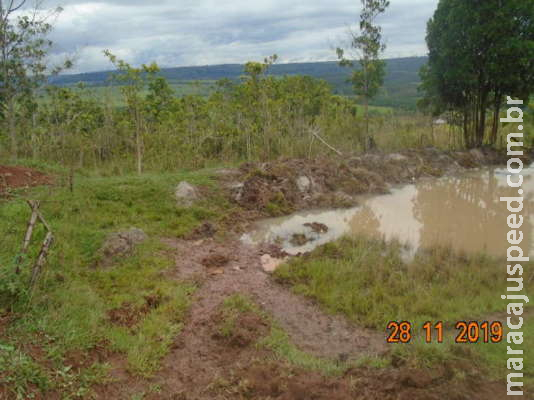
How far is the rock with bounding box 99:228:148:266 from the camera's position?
5.51 metres

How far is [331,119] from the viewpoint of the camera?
13.7 metres

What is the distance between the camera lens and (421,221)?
785cm

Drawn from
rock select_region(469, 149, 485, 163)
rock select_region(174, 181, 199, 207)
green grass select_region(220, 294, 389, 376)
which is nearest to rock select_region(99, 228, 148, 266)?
rock select_region(174, 181, 199, 207)

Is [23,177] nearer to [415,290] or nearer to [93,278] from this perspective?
[93,278]

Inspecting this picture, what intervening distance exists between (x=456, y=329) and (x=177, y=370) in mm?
2713

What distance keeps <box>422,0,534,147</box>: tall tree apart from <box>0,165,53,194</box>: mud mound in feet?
34.5

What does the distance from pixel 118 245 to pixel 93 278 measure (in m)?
0.72

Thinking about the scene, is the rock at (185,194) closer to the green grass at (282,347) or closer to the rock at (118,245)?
the rock at (118,245)

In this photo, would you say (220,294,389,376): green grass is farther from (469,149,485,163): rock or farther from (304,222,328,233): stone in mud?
(469,149,485,163): rock

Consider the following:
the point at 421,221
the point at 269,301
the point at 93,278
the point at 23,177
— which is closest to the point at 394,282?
the point at 269,301

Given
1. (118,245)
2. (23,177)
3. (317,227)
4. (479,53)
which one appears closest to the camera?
(118,245)

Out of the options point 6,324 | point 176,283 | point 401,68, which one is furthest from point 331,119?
point 401,68

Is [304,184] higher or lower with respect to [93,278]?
higher

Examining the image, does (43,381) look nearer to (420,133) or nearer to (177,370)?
(177,370)
